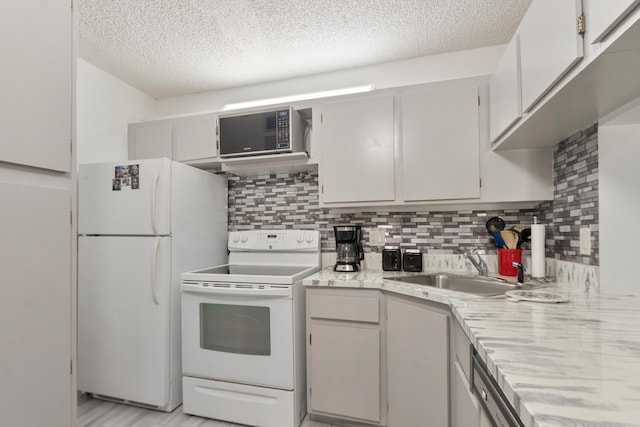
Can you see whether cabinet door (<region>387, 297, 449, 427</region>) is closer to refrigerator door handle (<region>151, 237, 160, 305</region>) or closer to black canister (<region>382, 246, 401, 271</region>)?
black canister (<region>382, 246, 401, 271</region>)

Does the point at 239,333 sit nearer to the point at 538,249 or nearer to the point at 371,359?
the point at 371,359

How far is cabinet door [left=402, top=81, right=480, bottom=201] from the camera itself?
1.88m

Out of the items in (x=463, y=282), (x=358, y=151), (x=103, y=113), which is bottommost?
(x=463, y=282)

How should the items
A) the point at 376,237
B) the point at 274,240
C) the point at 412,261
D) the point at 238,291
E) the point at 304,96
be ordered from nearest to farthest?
the point at 238,291, the point at 412,261, the point at 376,237, the point at 274,240, the point at 304,96

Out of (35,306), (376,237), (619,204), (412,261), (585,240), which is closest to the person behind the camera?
(35,306)

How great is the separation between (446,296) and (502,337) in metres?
0.56

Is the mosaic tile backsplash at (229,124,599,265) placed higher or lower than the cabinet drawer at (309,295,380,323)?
higher

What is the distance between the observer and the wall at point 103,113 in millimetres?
2330

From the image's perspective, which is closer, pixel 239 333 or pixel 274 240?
pixel 239 333

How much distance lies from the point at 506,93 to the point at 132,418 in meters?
2.91

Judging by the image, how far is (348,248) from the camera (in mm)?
2137

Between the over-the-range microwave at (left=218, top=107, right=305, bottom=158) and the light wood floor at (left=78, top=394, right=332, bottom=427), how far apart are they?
5.88ft

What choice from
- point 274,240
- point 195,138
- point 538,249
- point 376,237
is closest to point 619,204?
point 538,249

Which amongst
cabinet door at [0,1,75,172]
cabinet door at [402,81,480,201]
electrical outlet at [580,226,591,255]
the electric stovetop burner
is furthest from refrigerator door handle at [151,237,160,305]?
electrical outlet at [580,226,591,255]
